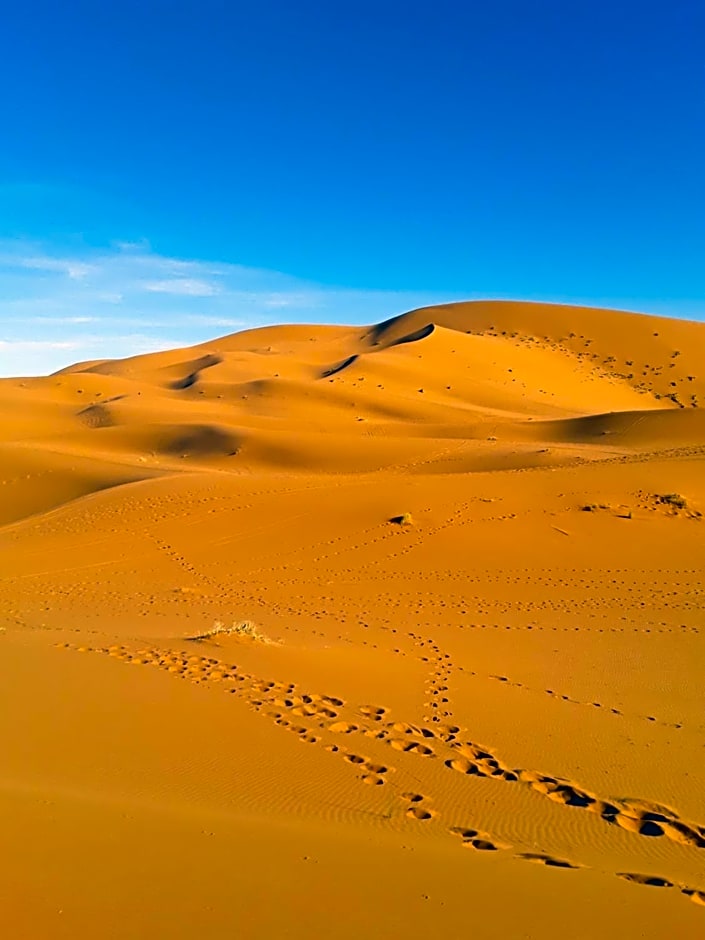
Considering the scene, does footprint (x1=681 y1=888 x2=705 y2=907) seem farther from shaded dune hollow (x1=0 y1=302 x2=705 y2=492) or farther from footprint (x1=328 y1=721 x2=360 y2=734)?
shaded dune hollow (x1=0 y1=302 x2=705 y2=492)

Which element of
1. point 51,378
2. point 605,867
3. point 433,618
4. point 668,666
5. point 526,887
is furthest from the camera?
point 51,378

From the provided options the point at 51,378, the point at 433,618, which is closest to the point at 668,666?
the point at 433,618

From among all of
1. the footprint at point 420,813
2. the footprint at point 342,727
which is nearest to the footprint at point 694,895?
the footprint at point 420,813

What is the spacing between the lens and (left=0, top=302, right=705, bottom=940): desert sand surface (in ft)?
12.7

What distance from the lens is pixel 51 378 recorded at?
197 feet

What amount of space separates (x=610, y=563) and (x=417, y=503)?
5306 mm

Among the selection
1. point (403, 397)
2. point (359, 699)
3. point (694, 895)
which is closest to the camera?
point (694, 895)

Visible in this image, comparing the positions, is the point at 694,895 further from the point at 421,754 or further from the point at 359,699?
the point at 359,699

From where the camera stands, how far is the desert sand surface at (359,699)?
3.86 m

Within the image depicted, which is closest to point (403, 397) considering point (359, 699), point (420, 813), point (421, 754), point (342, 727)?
point (359, 699)

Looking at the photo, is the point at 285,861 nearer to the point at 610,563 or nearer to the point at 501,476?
the point at 610,563

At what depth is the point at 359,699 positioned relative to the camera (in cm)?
760

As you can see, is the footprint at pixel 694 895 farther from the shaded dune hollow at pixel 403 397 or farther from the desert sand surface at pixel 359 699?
the shaded dune hollow at pixel 403 397

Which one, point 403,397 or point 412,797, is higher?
point 403,397
